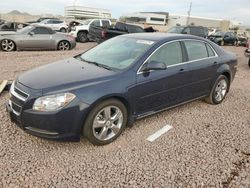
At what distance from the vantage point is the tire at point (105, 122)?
3.30 m

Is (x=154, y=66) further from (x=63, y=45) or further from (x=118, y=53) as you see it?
(x=63, y=45)

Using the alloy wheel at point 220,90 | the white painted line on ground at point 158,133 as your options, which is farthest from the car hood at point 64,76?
the alloy wheel at point 220,90

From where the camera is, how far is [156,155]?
3.41 m

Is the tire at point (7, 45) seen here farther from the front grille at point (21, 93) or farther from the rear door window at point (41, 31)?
the front grille at point (21, 93)

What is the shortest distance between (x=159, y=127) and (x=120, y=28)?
12.5m

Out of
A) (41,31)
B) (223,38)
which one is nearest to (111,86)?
(41,31)

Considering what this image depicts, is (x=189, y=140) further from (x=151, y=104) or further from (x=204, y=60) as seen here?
(x=204, y=60)

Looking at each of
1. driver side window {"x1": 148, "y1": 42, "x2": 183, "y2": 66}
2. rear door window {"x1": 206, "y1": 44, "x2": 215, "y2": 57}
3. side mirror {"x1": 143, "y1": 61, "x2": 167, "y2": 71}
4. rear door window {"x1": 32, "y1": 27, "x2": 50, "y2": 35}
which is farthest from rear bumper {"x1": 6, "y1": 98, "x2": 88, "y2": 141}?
rear door window {"x1": 32, "y1": 27, "x2": 50, "y2": 35}

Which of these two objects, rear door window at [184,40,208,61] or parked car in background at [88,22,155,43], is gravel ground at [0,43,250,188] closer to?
rear door window at [184,40,208,61]

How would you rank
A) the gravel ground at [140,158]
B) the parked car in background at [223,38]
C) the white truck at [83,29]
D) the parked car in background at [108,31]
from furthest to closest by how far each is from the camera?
1. the parked car in background at [223,38]
2. the white truck at [83,29]
3. the parked car in background at [108,31]
4. the gravel ground at [140,158]

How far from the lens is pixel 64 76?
3.45 meters

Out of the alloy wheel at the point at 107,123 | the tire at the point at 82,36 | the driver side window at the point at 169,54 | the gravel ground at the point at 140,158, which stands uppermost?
the driver side window at the point at 169,54

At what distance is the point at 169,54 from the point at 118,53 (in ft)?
2.89

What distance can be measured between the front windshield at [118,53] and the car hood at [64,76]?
246 mm
